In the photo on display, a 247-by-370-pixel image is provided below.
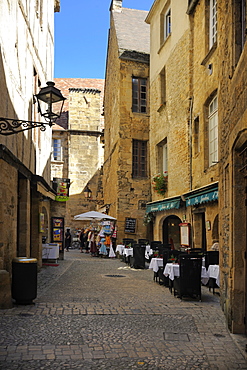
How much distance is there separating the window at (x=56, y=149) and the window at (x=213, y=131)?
18645 mm

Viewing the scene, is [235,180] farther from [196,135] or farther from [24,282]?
[196,135]

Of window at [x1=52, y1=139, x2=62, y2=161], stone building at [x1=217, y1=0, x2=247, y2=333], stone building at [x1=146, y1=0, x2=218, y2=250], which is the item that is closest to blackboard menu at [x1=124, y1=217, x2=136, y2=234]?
stone building at [x1=146, y1=0, x2=218, y2=250]

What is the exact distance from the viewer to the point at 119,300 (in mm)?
7441

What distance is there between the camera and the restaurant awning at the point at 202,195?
9980 mm

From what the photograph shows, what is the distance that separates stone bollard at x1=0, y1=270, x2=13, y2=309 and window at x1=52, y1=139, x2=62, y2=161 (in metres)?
22.7

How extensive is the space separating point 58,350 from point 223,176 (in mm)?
3410

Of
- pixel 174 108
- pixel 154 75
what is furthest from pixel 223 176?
pixel 154 75

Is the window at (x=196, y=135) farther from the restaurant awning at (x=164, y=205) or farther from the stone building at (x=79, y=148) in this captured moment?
the stone building at (x=79, y=148)

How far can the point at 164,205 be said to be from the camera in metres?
14.7

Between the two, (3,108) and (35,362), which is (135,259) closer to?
(3,108)

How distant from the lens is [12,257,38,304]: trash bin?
6898 mm

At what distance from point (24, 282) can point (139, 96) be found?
1435 centimetres

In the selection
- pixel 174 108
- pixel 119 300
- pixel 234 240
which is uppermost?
pixel 174 108

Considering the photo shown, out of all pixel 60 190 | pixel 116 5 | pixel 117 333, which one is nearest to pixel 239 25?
pixel 117 333
